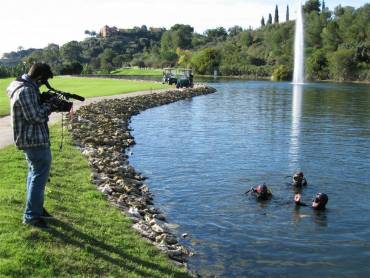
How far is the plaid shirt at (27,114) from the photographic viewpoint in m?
9.92

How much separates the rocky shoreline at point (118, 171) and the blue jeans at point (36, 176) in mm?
3076

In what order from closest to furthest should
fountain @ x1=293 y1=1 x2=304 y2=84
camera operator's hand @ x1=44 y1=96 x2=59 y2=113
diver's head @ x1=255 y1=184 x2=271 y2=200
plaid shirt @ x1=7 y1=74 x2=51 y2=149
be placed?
plaid shirt @ x1=7 y1=74 x2=51 y2=149 → camera operator's hand @ x1=44 y1=96 x2=59 y2=113 → diver's head @ x1=255 y1=184 x2=271 y2=200 → fountain @ x1=293 y1=1 x2=304 y2=84

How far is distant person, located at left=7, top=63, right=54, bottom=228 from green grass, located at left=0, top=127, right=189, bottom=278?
0.80 m

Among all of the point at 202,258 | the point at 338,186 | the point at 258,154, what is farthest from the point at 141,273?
the point at 258,154

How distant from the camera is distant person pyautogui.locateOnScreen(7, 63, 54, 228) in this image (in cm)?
995

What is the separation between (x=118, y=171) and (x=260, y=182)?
5.59m

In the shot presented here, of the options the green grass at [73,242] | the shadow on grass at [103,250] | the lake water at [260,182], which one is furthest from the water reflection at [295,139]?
the shadow on grass at [103,250]

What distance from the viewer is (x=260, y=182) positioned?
20656mm

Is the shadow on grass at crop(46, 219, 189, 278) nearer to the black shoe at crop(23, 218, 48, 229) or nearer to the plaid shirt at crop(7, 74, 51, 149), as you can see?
the black shoe at crop(23, 218, 48, 229)

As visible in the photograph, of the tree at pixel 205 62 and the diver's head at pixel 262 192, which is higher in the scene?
the tree at pixel 205 62

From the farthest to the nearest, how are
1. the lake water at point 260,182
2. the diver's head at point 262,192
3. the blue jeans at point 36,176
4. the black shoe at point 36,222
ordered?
the diver's head at point 262,192
the lake water at point 260,182
the black shoe at point 36,222
the blue jeans at point 36,176

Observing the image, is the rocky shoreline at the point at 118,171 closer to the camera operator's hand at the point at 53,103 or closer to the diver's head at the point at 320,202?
the camera operator's hand at the point at 53,103

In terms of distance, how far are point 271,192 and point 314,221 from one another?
3345mm

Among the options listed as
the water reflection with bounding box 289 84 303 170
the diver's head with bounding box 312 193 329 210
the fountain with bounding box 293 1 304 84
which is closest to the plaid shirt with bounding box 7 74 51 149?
the diver's head with bounding box 312 193 329 210
